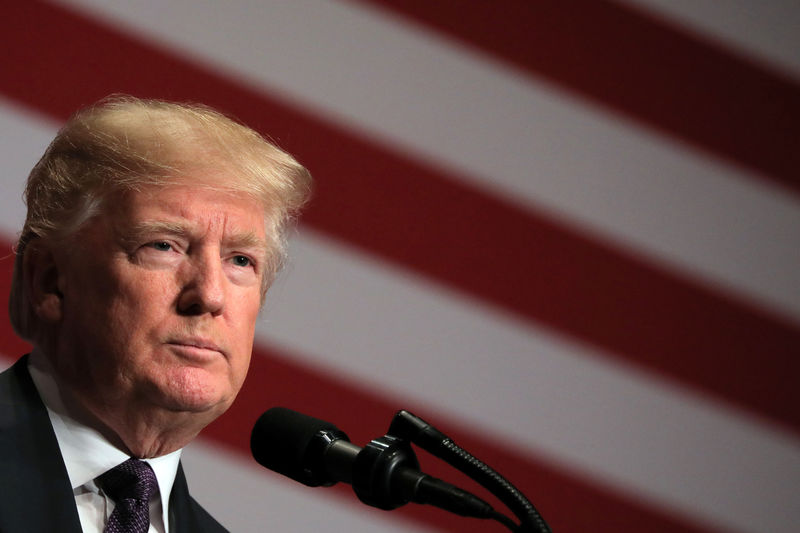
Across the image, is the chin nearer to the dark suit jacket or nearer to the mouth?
the mouth

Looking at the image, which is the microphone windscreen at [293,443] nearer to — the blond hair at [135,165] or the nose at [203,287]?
the nose at [203,287]

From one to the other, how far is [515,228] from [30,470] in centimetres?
125

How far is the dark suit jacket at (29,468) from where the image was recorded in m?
1.12

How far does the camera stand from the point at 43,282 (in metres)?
1.25

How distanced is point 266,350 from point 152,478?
2.44 feet

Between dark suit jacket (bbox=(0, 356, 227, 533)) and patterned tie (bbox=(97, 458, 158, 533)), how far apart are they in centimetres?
6

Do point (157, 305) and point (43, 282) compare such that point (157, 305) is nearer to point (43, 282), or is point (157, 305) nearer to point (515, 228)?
point (43, 282)

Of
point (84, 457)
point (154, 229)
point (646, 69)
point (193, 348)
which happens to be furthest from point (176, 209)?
point (646, 69)

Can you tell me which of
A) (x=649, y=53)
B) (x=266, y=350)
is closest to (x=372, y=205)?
(x=266, y=350)

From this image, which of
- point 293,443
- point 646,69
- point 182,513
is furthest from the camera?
point 646,69

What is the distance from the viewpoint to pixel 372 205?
2084mm

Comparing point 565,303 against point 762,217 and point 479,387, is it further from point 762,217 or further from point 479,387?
point 762,217

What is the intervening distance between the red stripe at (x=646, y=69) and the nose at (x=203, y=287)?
1.07m

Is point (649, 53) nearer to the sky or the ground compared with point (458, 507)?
nearer to the sky
